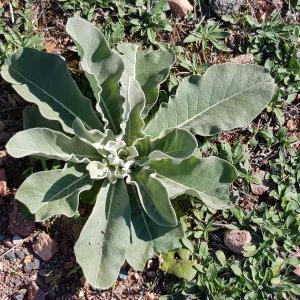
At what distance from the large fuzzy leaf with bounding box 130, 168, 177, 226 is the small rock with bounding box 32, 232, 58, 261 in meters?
0.63

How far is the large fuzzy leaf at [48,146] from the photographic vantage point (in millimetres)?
3002

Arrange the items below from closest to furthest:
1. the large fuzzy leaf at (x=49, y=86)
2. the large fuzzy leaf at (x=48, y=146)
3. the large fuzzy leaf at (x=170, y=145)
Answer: the large fuzzy leaf at (x=48, y=146) → the large fuzzy leaf at (x=170, y=145) → the large fuzzy leaf at (x=49, y=86)

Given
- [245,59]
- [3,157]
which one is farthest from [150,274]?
[245,59]

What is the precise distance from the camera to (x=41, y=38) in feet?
12.4

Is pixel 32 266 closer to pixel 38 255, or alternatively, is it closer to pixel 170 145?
pixel 38 255

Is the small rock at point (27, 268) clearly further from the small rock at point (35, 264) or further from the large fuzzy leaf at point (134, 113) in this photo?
the large fuzzy leaf at point (134, 113)

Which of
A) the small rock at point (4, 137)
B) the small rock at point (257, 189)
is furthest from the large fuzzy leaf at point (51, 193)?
the small rock at point (257, 189)

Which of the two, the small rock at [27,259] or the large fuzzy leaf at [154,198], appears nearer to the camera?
the large fuzzy leaf at [154,198]

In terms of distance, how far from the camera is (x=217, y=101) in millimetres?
3459

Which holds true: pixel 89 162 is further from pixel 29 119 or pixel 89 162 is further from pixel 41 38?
pixel 41 38

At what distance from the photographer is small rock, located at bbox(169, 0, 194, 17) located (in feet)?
12.9

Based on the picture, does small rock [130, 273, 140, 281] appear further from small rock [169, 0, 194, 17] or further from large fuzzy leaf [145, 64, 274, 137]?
small rock [169, 0, 194, 17]

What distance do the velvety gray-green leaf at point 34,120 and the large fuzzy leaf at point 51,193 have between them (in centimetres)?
34

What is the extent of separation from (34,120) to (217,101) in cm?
102
